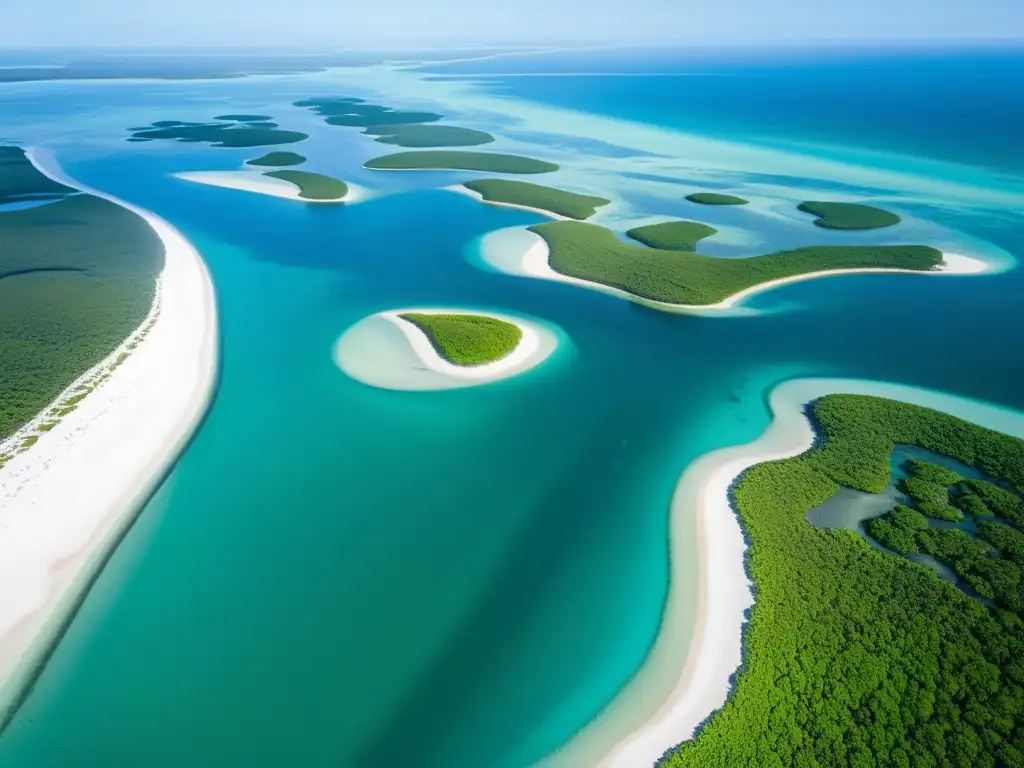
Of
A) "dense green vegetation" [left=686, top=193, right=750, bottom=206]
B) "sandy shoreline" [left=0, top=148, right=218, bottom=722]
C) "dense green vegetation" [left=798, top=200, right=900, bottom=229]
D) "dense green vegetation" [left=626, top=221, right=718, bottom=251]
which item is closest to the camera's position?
"sandy shoreline" [left=0, top=148, right=218, bottom=722]

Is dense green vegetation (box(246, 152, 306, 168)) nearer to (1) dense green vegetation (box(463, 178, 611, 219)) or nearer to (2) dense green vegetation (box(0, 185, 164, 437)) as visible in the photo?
(2) dense green vegetation (box(0, 185, 164, 437))

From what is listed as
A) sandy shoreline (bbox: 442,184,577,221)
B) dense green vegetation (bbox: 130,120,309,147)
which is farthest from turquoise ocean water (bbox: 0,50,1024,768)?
dense green vegetation (bbox: 130,120,309,147)

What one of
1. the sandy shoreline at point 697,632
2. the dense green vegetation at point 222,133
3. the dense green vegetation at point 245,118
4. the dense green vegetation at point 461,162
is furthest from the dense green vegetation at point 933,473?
the dense green vegetation at point 245,118

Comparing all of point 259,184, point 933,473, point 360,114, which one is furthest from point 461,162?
point 933,473

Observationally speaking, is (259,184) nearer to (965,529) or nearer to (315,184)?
(315,184)

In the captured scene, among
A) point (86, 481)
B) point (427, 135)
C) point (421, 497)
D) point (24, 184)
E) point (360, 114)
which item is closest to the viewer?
point (86, 481)

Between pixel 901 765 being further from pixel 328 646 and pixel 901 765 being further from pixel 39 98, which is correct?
pixel 39 98
